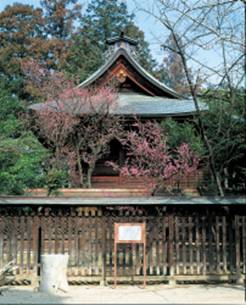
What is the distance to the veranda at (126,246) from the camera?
12.7 m

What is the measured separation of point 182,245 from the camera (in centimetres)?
1275

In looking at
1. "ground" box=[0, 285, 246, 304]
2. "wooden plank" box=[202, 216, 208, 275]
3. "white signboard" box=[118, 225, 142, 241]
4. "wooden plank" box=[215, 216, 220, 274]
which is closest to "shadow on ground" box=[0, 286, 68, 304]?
"ground" box=[0, 285, 246, 304]

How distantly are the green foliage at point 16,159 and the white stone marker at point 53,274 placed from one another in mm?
5418

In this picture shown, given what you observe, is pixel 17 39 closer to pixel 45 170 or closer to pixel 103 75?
pixel 103 75

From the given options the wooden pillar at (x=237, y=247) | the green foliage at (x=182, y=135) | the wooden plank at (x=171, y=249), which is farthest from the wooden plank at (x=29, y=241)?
the green foliage at (x=182, y=135)

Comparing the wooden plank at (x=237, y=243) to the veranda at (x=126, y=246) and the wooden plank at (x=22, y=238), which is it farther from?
the wooden plank at (x=22, y=238)

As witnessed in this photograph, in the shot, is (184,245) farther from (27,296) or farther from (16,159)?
(16,159)

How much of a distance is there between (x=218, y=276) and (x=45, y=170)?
1072 cm

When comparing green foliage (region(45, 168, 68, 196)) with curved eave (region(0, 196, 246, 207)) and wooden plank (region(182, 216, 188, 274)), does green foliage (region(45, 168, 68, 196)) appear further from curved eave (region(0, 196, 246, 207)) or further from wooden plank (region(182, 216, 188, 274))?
wooden plank (region(182, 216, 188, 274))

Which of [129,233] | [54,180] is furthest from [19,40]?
[129,233]

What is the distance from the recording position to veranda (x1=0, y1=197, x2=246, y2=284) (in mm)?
12656

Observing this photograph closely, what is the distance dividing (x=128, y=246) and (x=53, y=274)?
2.13 m

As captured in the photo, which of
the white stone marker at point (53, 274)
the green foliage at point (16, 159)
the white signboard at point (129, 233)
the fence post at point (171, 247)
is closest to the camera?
the white stone marker at point (53, 274)

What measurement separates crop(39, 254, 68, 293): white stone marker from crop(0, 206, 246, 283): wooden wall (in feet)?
2.71
